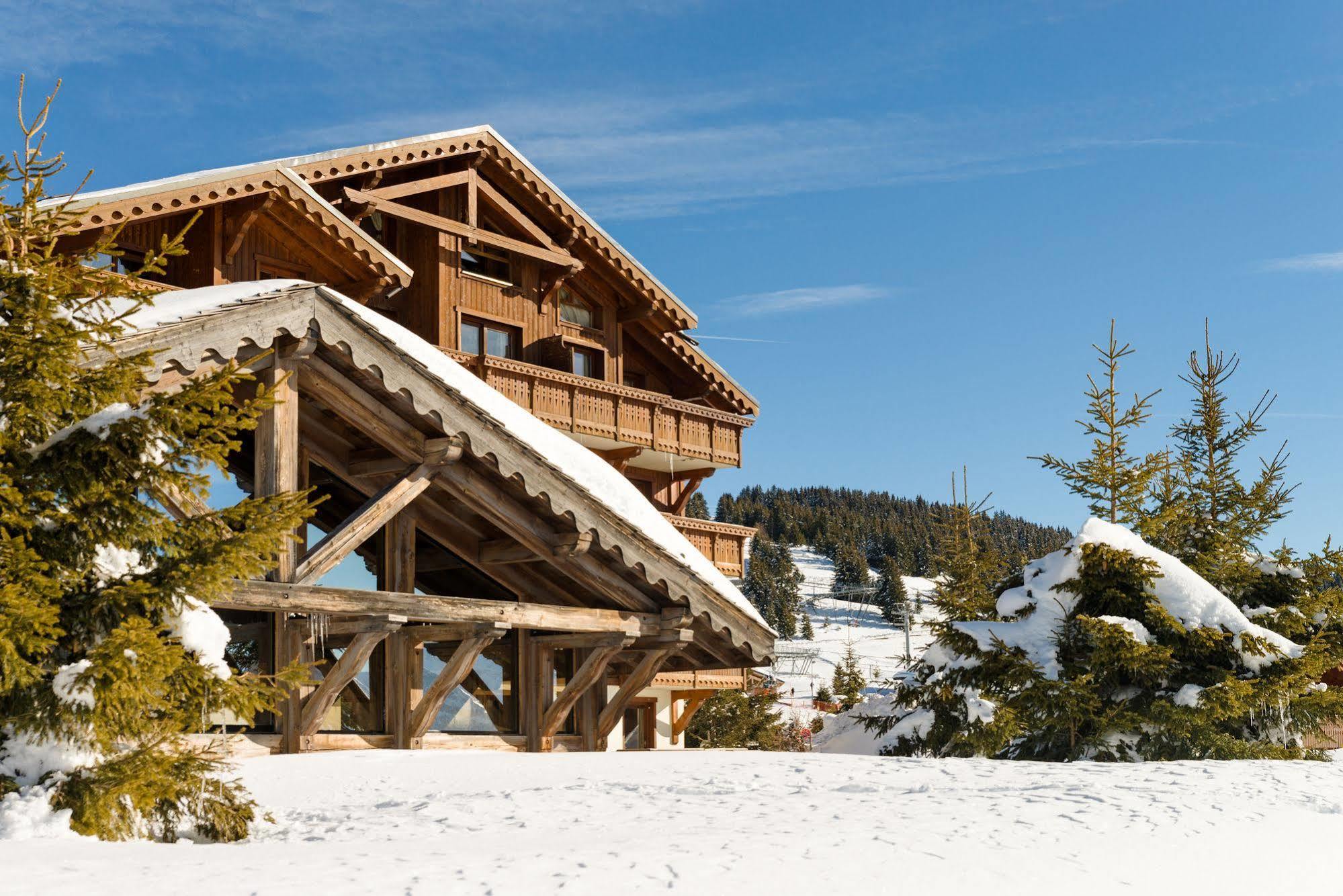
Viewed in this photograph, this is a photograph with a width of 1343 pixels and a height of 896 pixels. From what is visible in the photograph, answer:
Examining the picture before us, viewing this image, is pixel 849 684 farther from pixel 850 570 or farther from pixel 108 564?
pixel 850 570

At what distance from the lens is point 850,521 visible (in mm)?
144000

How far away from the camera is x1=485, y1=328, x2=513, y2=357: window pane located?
26.0 metres

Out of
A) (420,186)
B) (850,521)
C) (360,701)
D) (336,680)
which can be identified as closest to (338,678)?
(336,680)

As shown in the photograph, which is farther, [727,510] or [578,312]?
[727,510]

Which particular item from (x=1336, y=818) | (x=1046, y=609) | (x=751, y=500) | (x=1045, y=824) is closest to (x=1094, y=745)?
(x=1046, y=609)

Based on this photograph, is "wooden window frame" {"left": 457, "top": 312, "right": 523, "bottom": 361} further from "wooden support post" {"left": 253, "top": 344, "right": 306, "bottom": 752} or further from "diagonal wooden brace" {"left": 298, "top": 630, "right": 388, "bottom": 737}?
"wooden support post" {"left": 253, "top": 344, "right": 306, "bottom": 752}

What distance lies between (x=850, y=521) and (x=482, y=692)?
424 feet

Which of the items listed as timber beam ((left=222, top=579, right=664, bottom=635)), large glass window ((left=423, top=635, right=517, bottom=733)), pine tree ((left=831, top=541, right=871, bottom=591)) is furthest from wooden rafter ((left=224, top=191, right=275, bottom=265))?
pine tree ((left=831, top=541, right=871, bottom=591))

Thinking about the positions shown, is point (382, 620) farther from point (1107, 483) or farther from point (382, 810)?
point (1107, 483)

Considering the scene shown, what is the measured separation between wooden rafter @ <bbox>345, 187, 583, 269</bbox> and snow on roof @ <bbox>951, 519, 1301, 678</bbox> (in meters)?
13.4

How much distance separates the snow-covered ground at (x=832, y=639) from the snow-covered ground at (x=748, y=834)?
4669cm

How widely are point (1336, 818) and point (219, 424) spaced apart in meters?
7.23

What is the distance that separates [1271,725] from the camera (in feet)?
42.4

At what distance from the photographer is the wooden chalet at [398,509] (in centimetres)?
1260
